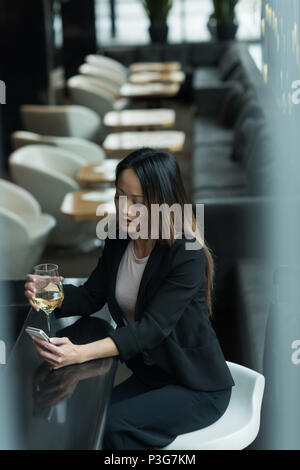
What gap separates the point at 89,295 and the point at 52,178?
260 cm

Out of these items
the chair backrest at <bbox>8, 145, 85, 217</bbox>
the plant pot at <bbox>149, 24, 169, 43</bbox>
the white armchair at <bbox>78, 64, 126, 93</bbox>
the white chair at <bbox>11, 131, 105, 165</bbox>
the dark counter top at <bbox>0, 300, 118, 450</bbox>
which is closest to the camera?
the dark counter top at <bbox>0, 300, 118, 450</bbox>

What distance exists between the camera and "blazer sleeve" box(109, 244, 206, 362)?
1731 millimetres

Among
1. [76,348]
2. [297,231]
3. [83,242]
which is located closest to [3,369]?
[76,348]

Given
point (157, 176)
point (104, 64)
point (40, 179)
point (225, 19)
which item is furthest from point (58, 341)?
point (225, 19)

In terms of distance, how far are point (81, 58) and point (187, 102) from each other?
1640 millimetres

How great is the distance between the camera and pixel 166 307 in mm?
1755

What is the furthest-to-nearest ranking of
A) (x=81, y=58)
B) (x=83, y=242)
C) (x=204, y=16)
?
(x=204, y=16) < (x=81, y=58) < (x=83, y=242)

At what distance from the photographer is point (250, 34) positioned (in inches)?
425

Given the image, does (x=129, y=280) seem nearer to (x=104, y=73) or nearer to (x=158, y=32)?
(x=104, y=73)

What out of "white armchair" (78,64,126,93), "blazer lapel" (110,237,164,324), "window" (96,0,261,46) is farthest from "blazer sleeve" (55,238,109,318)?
"window" (96,0,261,46)

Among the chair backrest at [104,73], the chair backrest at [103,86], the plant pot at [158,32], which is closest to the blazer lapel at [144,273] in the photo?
the chair backrest at [103,86]

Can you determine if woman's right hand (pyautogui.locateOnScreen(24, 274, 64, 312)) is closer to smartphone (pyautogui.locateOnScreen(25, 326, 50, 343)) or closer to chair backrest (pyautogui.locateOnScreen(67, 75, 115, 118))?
smartphone (pyautogui.locateOnScreen(25, 326, 50, 343))

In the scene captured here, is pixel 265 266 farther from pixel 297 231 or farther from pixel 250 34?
pixel 250 34

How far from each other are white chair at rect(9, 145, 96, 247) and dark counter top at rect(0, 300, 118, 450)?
8.88 ft
